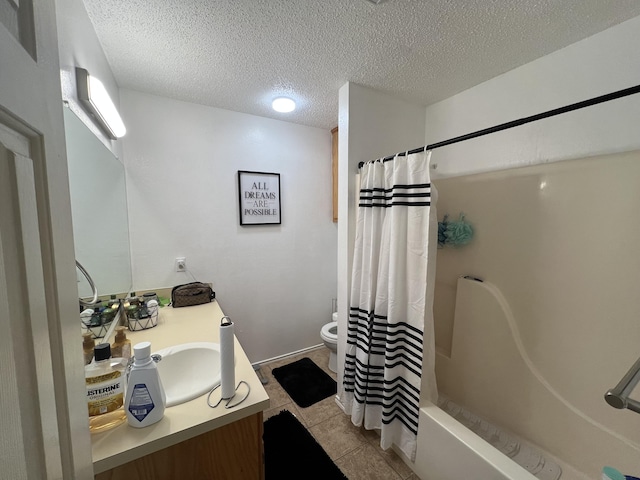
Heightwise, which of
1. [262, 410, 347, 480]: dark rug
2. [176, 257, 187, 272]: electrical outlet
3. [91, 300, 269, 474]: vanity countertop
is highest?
[176, 257, 187, 272]: electrical outlet

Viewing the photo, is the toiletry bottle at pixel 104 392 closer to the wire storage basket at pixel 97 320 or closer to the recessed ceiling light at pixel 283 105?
the wire storage basket at pixel 97 320

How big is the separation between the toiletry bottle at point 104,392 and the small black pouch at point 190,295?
952 mm

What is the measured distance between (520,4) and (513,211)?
3.28ft

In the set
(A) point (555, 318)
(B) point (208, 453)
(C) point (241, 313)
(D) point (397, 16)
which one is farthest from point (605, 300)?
(C) point (241, 313)

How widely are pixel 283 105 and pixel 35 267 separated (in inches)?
73.9

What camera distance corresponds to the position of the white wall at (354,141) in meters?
1.64

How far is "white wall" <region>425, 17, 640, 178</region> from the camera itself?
114 cm

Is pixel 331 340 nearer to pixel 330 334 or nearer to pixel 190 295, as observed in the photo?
pixel 330 334

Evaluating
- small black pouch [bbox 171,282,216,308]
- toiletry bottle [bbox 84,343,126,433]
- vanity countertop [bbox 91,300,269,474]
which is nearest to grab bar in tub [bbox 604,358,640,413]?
vanity countertop [bbox 91,300,269,474]

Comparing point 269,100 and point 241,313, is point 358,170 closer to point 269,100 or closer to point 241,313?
point 269,100

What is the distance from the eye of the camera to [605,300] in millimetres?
1194

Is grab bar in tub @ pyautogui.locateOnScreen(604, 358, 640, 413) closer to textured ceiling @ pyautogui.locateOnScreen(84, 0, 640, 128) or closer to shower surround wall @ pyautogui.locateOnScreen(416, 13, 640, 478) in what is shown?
shower surround wall @ pyautogui.locateOnScreen(416, 13, 640, 478)

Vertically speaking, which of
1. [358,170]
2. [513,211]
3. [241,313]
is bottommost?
[241,313]

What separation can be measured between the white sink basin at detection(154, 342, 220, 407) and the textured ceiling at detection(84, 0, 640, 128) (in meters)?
1.51
